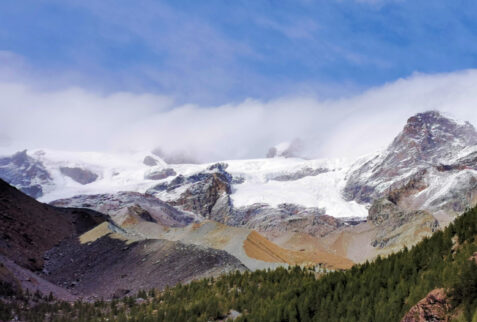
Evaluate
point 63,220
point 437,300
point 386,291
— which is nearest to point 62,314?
point 386,291

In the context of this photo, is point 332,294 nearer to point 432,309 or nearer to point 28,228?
point 432,309

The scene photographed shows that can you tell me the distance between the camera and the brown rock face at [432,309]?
18.8m

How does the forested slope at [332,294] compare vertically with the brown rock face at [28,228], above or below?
below

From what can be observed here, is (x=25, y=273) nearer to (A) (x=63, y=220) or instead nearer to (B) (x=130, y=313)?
(B) (x=130, y=313)

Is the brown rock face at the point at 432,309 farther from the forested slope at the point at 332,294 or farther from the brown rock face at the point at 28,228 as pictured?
the brown rock face at the point at 28,228

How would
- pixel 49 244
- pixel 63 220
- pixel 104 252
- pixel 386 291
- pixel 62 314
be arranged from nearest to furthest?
pixel 386 291 → pixel 62 314 → pixel 104 252 → pixel 49 244 → pixel 63 220

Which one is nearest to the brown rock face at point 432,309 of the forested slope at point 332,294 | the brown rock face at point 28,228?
the forested slope at point 332,294

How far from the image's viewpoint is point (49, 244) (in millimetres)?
68500

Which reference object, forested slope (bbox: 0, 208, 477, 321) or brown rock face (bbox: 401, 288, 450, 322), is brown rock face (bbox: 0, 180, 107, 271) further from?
brown rock face (bbox: 401, 288, 450, 322)

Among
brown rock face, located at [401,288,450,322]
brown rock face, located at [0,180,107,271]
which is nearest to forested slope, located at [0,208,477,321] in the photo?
brown rock face, located at [401,288,450,322]

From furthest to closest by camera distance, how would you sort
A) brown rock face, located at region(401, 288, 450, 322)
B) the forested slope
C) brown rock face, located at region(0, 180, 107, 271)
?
brown rock face, located at region(0, 180, 107, 271), the forested slope, brown rock face, located at region(401, 288, 450, 322)

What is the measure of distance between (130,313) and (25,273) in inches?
516

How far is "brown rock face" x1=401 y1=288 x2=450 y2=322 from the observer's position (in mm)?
18812

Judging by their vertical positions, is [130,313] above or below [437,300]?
below
